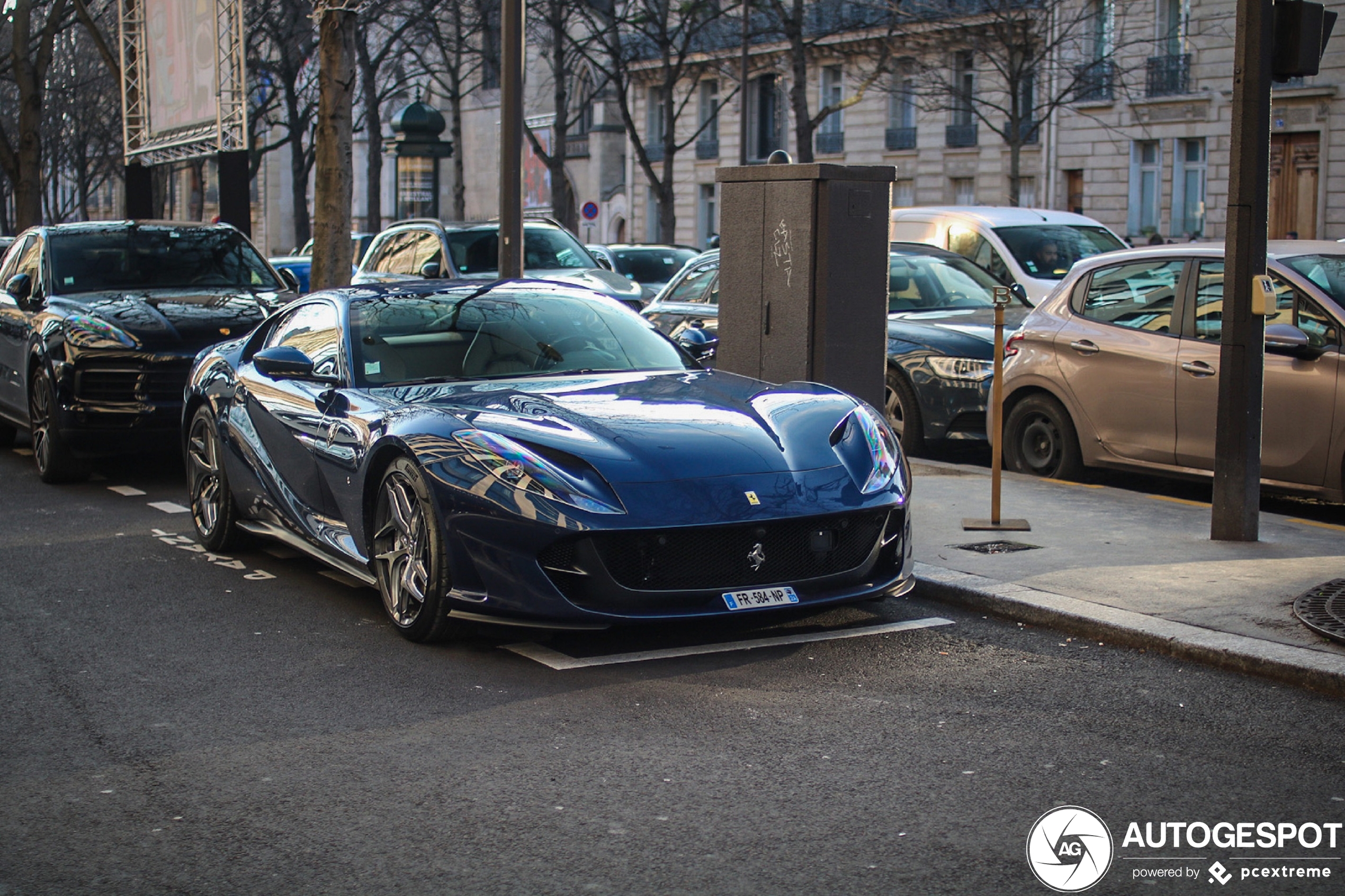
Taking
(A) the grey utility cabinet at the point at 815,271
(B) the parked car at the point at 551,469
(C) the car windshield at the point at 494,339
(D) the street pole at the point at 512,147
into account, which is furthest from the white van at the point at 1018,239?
(B) the parked car at the point at 551,469

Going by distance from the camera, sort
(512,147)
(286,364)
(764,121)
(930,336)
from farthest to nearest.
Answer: (764,121) → (512,147) → (930,336) → (286,364)

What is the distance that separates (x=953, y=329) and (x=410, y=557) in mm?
6532

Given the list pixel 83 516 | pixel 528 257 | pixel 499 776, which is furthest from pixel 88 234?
pixel 499 776

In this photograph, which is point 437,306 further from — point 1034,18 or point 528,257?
point 1034,18

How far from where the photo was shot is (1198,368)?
9023 mm

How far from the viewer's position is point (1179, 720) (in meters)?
5.08

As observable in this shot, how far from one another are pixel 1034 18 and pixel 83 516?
3116 centimetres

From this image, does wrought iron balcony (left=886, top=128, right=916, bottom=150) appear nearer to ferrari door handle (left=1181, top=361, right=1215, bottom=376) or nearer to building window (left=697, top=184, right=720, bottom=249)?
building window (left=697, top=184, right=720, bottom=249)

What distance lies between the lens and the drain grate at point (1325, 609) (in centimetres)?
584

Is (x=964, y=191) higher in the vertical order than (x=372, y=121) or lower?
lower

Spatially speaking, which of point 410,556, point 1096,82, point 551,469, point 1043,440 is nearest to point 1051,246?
point 1043,440

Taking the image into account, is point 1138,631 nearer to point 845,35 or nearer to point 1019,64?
Result: point 1019,64

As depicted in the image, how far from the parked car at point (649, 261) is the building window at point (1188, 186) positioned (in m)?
15.5

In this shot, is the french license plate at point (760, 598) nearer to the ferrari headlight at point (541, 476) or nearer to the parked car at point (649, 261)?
the ferrari headlight at point (541, 476)
